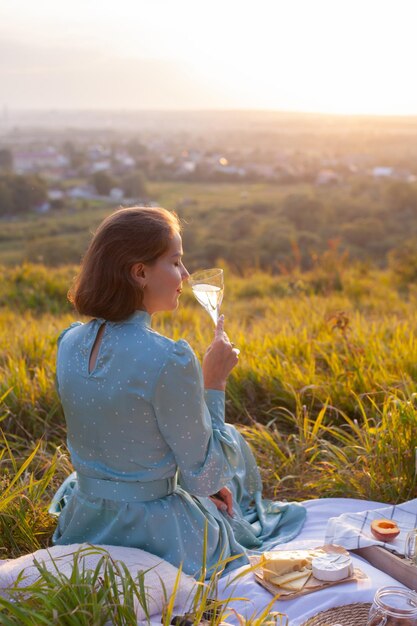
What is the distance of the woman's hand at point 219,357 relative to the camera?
2.47 meters

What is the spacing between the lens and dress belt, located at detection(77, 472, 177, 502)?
97.2 inches

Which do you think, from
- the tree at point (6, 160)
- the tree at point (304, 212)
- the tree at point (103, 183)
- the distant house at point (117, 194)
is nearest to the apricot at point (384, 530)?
the tree at point (304, 212)

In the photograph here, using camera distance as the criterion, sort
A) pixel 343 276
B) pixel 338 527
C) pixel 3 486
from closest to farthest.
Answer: pixel 338 527 → pixel 3 486 → pixel 343 276

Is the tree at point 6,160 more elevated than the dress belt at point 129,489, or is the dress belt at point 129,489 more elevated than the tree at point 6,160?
the dress belt at point 129,489

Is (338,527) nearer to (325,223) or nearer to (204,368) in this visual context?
(204,368)

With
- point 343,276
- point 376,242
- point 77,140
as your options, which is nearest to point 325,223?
point 376,242

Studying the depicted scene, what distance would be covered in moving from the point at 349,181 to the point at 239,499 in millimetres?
44836

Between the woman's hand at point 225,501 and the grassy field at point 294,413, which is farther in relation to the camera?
the grassy field at point 294,413

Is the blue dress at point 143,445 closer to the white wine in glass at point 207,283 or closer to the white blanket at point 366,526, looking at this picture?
the white wine in glass at point 207,283

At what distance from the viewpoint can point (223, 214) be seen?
126ft

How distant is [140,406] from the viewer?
2289mm

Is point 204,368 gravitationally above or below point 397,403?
above

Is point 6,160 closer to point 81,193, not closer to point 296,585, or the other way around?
point 81,193

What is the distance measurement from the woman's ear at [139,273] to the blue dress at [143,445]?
0.11 meters
